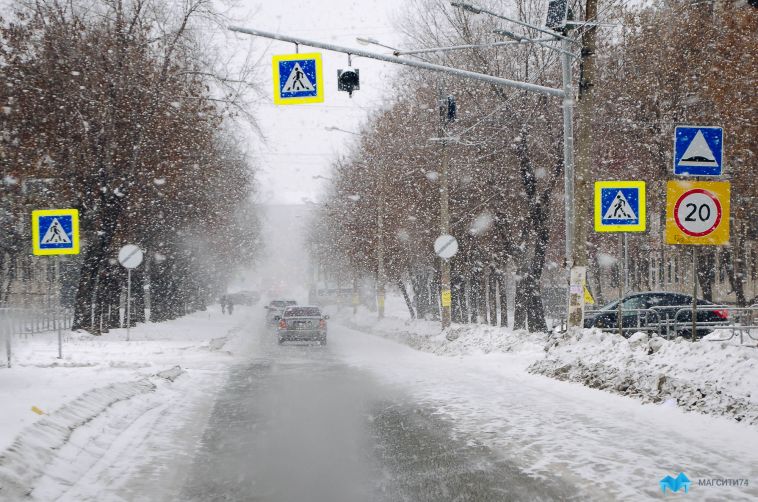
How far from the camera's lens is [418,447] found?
29.1 feet

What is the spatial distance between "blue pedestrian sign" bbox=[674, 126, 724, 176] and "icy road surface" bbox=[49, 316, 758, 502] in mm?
3669

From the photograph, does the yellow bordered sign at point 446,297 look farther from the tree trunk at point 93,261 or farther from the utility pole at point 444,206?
the tree trunk at point 93,261

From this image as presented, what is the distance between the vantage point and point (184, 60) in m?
31.4

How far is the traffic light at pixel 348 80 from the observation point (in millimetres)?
15875

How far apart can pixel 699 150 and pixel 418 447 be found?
265 inches

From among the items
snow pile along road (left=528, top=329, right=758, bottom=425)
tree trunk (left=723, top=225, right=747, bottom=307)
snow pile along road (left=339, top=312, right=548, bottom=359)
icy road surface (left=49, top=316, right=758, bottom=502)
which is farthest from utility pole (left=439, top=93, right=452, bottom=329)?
tree trunk (left=723, top=225, right=747, bottom=307)

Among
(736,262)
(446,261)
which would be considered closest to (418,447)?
(446,261)

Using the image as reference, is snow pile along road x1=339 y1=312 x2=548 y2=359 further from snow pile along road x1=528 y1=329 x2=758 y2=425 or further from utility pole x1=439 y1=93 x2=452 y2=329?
snow pile along road x1=528 y1=329 x2=758 y2=425

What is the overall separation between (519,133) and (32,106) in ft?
52.7

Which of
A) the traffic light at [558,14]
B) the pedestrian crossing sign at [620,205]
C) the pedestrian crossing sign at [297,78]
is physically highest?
the traffic light at [558,14]

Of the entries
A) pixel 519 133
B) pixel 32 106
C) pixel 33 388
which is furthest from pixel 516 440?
pixel 32 106

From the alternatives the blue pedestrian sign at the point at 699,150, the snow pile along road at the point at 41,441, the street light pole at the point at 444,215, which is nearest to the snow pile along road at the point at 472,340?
the street light pole at the point at 444,215

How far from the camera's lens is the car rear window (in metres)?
31.0

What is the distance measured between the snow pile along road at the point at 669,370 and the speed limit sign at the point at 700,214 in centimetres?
161
